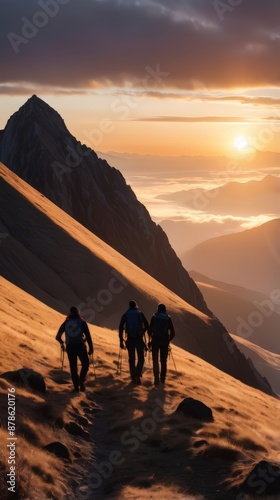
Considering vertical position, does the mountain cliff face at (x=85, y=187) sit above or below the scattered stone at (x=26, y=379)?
above

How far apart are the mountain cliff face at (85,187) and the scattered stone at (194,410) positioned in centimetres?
8268

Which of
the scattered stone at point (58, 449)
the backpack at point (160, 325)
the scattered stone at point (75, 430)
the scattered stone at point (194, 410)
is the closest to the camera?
the scattered stone at point (58, 449)

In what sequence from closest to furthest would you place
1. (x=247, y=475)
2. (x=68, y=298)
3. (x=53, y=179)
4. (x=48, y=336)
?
(x=247, y=475) → (x=48, y=336) → (x=68, y=298) → (x=53, y=179)

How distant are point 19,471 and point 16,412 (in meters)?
2.89

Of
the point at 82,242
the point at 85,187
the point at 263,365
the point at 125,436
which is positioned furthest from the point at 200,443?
the point at 263,365

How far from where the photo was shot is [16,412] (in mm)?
14289

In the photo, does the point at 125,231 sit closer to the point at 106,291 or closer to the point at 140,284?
the point at 140,284

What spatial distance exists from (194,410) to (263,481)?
5962 millimetres

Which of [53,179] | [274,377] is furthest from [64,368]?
[274,377]

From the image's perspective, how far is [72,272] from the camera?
181 feet

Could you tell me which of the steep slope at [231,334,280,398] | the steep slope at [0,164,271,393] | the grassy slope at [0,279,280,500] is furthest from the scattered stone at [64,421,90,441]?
the steep slope at [231,334,280,398]

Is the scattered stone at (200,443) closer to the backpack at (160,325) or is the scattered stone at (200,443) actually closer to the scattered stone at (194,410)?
the scattered stone at (194,410)

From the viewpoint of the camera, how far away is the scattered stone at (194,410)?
1766cm

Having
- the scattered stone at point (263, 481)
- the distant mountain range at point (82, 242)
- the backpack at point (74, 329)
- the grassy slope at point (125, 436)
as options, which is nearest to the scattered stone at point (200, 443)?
the grassy slope at point (125, 436)
